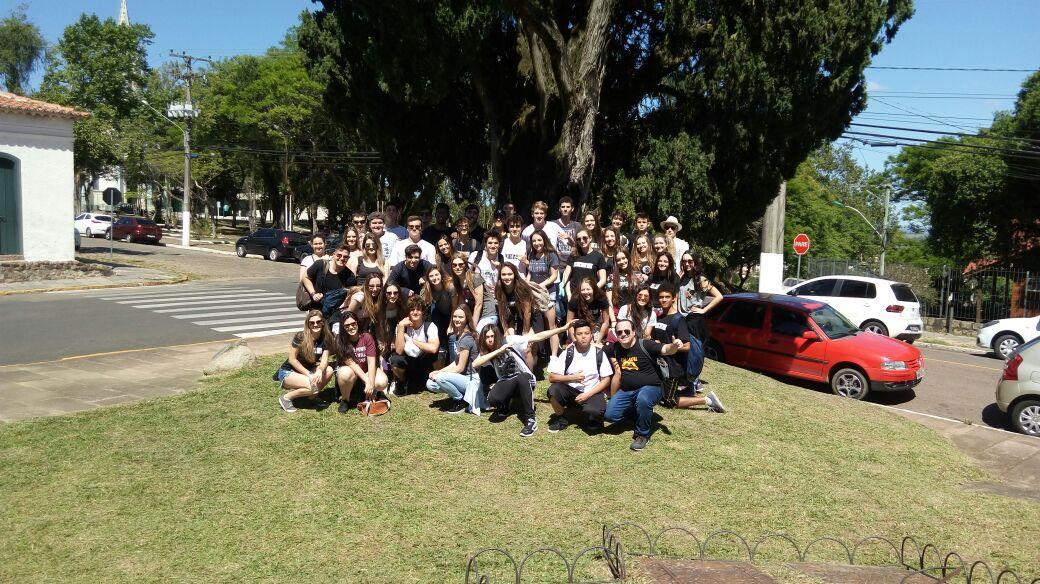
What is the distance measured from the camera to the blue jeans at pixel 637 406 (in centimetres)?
734

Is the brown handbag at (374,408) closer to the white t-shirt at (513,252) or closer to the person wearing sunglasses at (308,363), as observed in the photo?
the person wearing sunglasses at (308,363)

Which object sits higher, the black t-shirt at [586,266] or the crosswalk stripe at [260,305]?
the black t-shirt at [586,266]

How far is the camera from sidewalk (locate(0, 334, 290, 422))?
8930 mm

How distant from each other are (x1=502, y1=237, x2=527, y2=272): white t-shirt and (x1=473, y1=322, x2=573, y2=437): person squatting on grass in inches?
61.5

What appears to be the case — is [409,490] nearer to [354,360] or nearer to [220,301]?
[354,360]

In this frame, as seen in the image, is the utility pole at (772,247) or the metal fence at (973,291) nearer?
the utility pole at (772,247)

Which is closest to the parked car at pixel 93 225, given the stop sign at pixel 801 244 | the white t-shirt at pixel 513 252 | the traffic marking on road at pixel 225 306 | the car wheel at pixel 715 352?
the traffic marking on road at pixel 225 306

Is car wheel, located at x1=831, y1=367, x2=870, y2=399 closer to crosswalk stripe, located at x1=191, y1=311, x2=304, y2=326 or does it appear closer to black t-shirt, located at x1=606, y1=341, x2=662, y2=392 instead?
black t-shirt, located at x1=606, y1=341, x2=662, y2=392

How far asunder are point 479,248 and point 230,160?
152 ft

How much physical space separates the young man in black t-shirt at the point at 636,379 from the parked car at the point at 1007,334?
A: 13737 mm

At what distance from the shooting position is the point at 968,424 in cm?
991

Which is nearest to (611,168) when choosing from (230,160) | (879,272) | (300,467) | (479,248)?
(479,248)

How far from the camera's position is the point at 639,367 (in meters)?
7.41

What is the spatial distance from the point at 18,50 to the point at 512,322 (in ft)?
230
